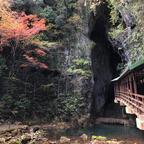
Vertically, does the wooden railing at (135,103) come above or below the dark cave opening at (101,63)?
below

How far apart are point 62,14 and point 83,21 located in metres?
2.65

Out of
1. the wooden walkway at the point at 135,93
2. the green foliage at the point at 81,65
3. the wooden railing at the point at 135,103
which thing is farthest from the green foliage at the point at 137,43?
the green foliage at the point at 81,65

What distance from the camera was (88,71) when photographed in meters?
12.9

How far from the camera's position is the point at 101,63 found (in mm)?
17859

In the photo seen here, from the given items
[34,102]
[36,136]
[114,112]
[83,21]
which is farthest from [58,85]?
[114,112]

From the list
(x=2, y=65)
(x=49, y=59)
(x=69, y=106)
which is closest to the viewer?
(x=2, y=65)

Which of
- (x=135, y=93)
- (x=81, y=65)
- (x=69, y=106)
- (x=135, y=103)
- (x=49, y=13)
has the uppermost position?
(x=49, y=13)

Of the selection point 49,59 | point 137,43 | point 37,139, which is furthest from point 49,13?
point 37,139

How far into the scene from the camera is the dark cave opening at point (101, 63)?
15711 mm

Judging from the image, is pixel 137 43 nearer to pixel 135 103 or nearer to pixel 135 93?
pixel 135 93

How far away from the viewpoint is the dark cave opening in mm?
15711

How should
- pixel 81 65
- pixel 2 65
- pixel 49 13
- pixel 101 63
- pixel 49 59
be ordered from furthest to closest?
1. pixel 101 63
2. pixel 49 13
3. pixel 49 59
4. pixel 81 65
5. pixel 2 65

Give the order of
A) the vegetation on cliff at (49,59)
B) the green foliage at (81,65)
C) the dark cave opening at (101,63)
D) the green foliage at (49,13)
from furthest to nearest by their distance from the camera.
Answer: the dark cave opening at (101,63)
the green foliage at (49,13)
the green foliage at (81,65)
the vegetation on cliff at (49,59)

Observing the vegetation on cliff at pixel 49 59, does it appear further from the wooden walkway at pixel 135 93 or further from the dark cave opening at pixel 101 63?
the wooden walkway at pixel 135 93
